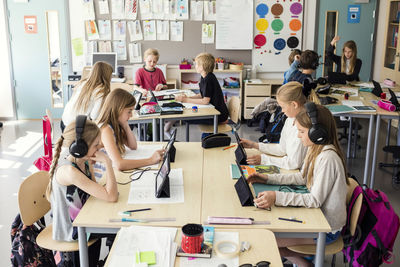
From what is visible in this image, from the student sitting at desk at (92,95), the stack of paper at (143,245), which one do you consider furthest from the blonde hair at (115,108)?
the stack of paper at (143,245)

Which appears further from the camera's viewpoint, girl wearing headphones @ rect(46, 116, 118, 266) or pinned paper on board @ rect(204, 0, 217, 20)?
pinned paper on board @ rect(204, 0, 217, 20)

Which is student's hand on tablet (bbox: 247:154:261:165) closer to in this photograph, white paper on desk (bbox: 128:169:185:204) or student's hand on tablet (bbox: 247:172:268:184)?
student's hand on tablet (bbox: 247:172:268:184)

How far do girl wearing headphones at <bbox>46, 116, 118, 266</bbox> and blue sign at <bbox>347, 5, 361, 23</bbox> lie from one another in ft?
19.3

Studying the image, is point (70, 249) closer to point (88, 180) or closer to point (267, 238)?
point (88, 180)

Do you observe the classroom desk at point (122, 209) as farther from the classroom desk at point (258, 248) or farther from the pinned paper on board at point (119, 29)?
the pinned paper on board at point (119, 29)

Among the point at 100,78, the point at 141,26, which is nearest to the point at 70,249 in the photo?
the point at 100,78

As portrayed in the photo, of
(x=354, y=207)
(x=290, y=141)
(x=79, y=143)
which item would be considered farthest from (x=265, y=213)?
(x=79, y=143)

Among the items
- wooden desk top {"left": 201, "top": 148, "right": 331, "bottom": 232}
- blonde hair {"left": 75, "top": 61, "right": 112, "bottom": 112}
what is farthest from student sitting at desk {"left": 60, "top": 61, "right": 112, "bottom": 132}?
wooden desk top {"left": 201, "top": 148, "right": 331, "bottom": 232}

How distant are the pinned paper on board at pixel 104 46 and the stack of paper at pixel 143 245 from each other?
5572 mm

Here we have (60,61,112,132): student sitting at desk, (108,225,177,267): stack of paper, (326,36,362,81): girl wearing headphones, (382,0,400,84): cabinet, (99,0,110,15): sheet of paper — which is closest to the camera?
(108,225,177,267): stack of paper

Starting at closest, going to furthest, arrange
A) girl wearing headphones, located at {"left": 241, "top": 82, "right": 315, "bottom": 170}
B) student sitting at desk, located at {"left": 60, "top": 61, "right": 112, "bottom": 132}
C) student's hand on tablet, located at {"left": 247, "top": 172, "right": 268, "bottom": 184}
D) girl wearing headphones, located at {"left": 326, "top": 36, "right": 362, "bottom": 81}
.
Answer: student's hand on tablet, located at {"left": 247, "top": 172, "right": 268, "bottom": 184}
girl wearing headphones, located at {"left": 241, "top": 82, "right": 315, "bottom": 170}
student sitting at desk, located at {"left": 60, "top": 61, "right": 112, "bottom": 132}
girl wearing headphones, located at {"left": 326, "top": 36, "right": 362, "bottom": 81}

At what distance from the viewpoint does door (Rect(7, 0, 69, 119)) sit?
7.10 metres

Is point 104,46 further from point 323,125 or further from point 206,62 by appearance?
point 323,125

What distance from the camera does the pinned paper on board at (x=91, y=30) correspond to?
23.4 ft
